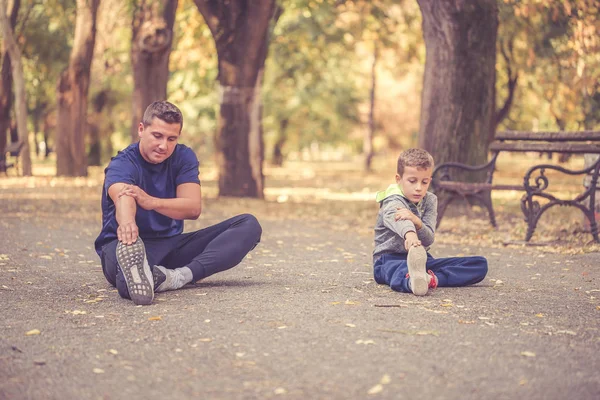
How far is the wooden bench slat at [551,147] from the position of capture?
9133mm

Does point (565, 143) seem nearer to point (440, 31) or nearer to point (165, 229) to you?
point (440, 31)

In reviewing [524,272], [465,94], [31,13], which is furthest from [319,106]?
[524,272]

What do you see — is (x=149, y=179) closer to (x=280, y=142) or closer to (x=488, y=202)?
(x=488, y=202)

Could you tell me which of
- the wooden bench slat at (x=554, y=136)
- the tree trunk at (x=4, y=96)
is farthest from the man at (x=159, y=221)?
the tree trunk at (x=4, y=96)

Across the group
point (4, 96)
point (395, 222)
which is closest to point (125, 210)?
point (395, 222)

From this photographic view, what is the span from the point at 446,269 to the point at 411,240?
724 mm

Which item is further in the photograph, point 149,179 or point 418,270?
point 149,179

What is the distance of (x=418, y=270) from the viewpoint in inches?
231

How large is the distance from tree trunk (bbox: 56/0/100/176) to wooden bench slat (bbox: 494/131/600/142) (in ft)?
55.3

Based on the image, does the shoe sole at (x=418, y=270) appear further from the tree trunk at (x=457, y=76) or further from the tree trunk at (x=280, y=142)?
the tree trunk at (x=280, y=142)

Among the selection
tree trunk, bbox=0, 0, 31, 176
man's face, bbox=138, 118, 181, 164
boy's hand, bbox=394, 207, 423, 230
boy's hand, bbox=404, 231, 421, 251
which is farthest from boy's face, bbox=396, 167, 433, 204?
tree trunk, bbox=0, 0, 31, 176

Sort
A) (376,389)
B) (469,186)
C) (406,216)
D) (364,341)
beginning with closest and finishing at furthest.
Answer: (376,389) → (364,341) → (406,216) → (469,186)

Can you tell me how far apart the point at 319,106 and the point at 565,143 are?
2860 centimetres

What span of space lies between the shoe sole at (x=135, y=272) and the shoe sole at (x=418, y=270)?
1780mm
